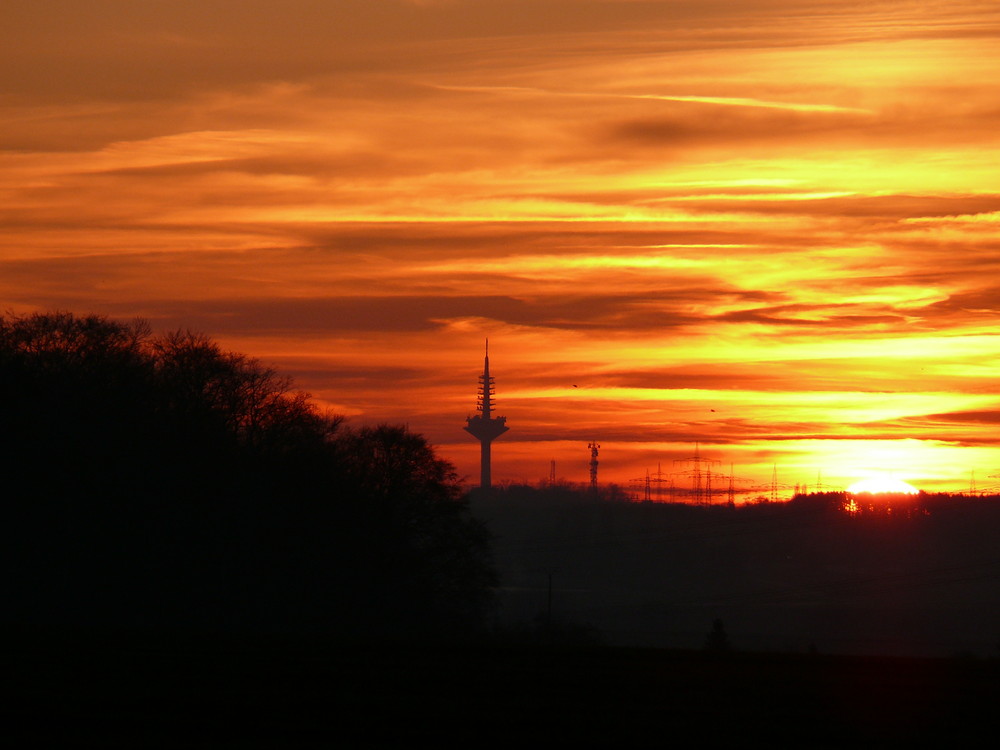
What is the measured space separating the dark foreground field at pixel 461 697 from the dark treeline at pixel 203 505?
2110 centimetres

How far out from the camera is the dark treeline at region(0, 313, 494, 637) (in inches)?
1662

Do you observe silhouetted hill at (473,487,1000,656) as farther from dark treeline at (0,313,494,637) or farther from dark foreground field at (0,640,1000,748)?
dark foreground field at (0,640,1000,748)

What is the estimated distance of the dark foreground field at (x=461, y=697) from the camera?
1430 centimetres

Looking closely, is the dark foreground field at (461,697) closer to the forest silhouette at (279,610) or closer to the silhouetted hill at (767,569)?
the forest silhouette at (279,610)

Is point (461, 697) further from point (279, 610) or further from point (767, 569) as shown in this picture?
point (767, 569)

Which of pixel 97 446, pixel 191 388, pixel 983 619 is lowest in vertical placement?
pixel 983 619

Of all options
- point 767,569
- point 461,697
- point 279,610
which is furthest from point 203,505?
point 767,569

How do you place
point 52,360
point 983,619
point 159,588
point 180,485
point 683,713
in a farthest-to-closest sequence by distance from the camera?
point 983,619 < point 52,360 < point 180,485 < point 159,588 < point 683,713

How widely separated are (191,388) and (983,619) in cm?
10130

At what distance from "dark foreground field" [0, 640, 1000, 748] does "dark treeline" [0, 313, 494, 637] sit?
21.1 meters

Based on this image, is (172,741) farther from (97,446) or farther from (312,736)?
(97,446)

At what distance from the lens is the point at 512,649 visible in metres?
20.5

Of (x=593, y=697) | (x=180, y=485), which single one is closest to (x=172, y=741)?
(x=593, y=697)

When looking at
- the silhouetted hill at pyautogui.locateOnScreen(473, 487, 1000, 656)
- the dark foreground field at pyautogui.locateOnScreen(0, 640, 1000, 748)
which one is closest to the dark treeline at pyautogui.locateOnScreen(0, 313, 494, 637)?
the dark foreground field at pyautogui.locateOnScreen(0, 640, 1000, 748)
